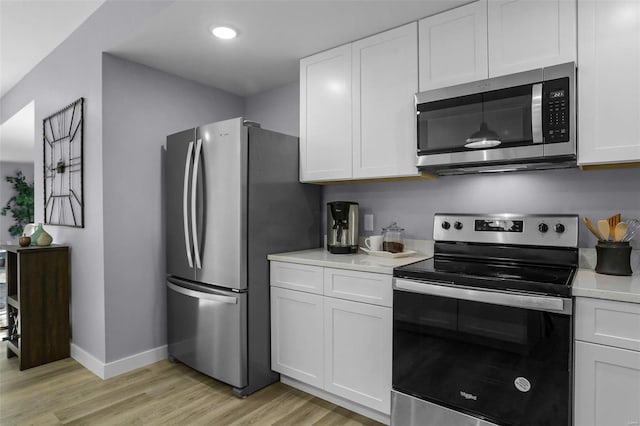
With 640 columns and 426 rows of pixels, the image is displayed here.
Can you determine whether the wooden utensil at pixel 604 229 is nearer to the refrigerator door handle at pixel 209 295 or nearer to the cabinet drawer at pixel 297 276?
the cabinet drawer at pixel 297 276

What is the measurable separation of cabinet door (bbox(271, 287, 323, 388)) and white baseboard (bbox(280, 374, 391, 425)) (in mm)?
97

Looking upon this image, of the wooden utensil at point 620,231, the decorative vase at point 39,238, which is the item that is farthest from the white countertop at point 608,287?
the decorative vase at point 39,238

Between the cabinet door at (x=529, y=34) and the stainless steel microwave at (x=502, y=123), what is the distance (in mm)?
68

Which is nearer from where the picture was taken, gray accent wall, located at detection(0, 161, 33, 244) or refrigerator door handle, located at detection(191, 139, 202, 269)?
refrigerator door handle, located at detection(191, 139, 202, 269)

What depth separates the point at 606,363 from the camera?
4.69ft

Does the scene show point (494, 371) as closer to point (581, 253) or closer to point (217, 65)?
point (581, 253)

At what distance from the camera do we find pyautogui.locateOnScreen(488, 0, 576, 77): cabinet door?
177 centimetres

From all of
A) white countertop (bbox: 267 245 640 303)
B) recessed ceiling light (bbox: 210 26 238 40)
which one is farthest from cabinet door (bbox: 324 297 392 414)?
recessed ceiling light (bbox: 210 26 238 40)

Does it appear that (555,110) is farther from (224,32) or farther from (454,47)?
(224,32)

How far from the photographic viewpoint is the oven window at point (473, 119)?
1853mm

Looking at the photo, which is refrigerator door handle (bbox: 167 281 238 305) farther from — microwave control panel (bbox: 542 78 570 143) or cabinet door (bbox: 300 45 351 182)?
microwave control panel (bbox: 542 78 570 143)

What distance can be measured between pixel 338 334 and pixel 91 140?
7.28ft

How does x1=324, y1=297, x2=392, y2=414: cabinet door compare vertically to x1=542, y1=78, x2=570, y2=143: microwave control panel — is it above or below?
below

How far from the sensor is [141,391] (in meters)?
2.48
